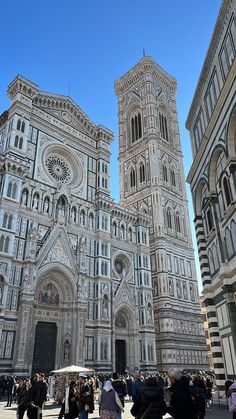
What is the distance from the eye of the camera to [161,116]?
52.3 m

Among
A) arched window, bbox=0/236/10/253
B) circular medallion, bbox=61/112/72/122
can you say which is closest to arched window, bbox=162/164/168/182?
circular medallion, bbox=61/112/72/122

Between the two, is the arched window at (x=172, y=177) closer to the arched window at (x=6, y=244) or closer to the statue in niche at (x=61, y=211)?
the statue in niche at (x=61, y=211)

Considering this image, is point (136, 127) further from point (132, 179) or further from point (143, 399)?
point (143, 399)

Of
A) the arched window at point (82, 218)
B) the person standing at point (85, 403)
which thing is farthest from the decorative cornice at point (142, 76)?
the person standing at point (85, 403)

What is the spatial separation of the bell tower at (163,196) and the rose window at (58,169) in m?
13.5

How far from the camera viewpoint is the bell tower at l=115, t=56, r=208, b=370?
36.9 metres

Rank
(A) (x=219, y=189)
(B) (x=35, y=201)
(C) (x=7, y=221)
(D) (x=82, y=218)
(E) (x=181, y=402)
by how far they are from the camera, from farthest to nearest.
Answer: (D) (x=82, y=218) → (B) (x=35, y=201) → (C) (x=7, y=221) → (A) (x=219, y=189) → (E) (x=181, y=402)

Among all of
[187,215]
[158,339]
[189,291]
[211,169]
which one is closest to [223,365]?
[211,169]

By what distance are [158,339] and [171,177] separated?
22.0 metres

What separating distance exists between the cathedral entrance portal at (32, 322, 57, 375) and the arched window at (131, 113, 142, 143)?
107 ft

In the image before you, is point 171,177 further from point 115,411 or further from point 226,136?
point 115,411

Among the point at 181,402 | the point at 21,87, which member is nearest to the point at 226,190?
the point at 181,402

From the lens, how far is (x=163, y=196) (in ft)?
144

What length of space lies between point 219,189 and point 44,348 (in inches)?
712
